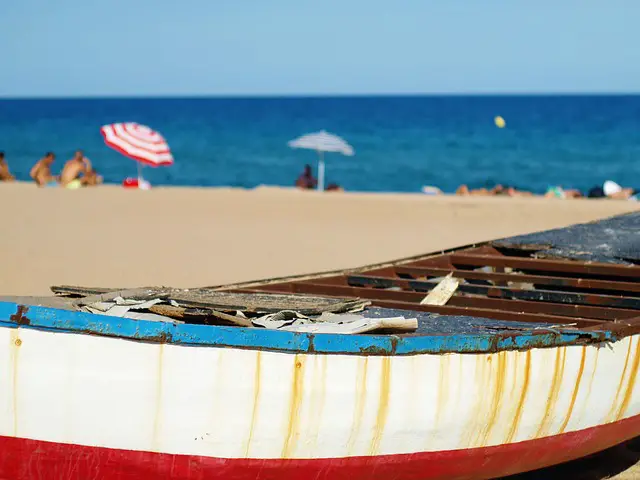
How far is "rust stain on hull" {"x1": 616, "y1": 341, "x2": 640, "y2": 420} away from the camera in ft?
17.7

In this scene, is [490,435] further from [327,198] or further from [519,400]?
[327,198]

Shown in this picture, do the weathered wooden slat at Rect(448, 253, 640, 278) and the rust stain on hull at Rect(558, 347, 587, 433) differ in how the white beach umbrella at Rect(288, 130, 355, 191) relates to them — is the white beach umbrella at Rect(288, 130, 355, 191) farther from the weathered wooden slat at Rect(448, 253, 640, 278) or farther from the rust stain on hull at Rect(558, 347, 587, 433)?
the rust stain on hull at Rect(558, 347, 587, 433)

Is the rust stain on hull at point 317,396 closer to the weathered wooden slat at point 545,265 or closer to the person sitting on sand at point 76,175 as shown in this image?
the weathered wooden slat at point 545,265

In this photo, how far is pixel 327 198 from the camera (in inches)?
703

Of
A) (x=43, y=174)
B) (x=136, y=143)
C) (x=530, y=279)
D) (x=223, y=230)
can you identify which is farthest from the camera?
(x=136, y=143)

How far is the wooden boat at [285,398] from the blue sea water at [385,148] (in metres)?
29.9

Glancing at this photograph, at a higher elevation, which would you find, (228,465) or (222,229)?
(222,229)

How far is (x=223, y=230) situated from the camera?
46.9ft

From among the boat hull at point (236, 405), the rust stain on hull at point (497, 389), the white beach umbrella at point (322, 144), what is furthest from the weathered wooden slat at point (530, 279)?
the white beach umbrella at point (322, 144)

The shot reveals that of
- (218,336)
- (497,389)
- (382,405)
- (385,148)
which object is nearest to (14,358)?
(218,336)

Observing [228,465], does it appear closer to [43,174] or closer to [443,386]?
[443,386]

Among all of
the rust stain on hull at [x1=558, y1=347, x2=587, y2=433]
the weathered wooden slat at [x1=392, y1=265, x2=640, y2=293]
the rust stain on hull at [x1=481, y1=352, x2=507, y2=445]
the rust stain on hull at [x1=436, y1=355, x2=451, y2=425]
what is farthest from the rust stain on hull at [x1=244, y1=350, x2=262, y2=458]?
the weathered wooden slat at [x1=392, y1=265, x2=640, y2=293]

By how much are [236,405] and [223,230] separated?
993 centimetres

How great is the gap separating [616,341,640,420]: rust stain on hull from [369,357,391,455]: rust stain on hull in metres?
1.52
